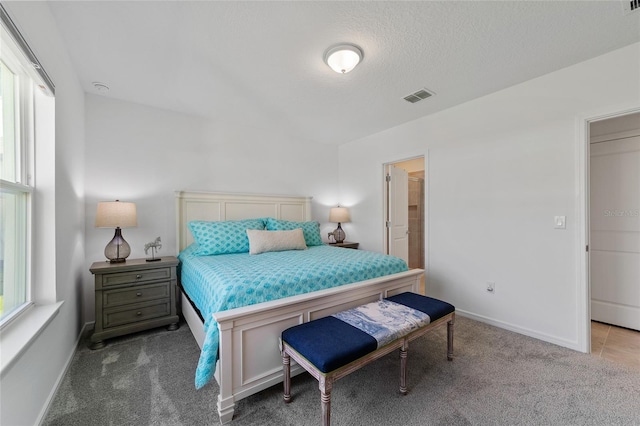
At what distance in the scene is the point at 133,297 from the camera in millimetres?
2391

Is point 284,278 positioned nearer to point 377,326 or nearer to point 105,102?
point 377,326

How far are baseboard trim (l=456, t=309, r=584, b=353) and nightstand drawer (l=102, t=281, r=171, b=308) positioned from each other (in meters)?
3.20

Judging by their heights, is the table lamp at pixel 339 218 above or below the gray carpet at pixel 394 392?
above

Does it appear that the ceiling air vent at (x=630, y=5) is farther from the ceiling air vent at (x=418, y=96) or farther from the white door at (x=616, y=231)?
the white door at (x=616, y=231)

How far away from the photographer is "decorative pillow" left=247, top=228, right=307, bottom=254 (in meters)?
2.75

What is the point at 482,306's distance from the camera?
274 cm

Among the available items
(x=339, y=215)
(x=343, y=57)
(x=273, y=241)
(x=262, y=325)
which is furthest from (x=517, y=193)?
(x=262, y=325)

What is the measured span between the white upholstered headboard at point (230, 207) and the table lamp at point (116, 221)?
1.86 feet

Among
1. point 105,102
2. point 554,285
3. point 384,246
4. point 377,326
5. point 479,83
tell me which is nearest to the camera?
point 377,326

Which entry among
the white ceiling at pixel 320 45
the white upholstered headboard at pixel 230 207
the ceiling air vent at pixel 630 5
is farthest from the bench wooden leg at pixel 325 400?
the ceiling air vent at pixel 630 5

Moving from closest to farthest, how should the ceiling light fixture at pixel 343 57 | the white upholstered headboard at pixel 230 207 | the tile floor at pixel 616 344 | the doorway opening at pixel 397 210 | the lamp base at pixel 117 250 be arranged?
the ceiling light fixture at pixel 343 57 < the tile floor at pixel 616 344 < the lamp base at pixel 117 250 < the white upholstered headboard at pixel 230 207 < the doorway opening at pixel 397 210

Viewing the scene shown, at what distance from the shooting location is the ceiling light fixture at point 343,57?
192 centimetres

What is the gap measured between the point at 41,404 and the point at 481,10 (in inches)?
137

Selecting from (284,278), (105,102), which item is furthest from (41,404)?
(105,102)
